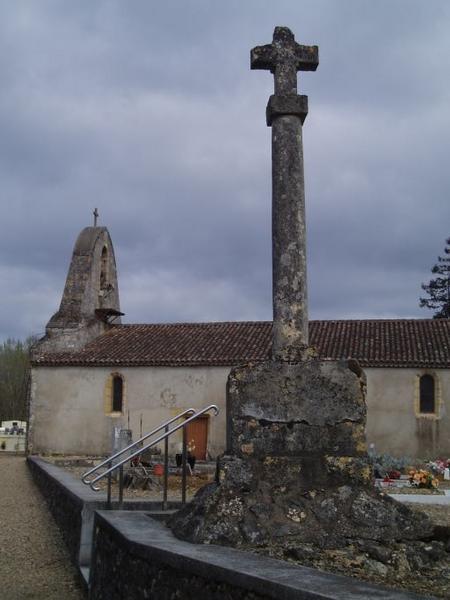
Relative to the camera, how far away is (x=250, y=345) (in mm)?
27094

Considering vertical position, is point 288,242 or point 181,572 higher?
point 288,242

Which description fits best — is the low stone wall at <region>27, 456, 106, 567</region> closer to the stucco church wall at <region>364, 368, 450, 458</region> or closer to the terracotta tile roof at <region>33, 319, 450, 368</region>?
the terracotta tile roof at <region>33, 319, 450, 368</region>

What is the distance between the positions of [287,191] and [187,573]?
11.1 feet

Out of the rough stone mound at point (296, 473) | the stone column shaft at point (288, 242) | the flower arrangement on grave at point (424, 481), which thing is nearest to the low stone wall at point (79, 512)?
the rough stone mound at point (296, 473)

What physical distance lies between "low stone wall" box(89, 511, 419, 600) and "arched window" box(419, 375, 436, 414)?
20.4 meters

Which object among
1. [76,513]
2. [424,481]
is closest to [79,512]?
[76,513]

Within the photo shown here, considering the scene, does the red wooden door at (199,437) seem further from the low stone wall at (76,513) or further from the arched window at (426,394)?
the low stone wall at (76,513)

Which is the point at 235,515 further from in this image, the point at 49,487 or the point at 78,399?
the point at 78,399

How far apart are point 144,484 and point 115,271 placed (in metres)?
20.5

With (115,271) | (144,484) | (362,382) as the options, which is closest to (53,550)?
(362,382)

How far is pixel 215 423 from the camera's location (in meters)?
26.0

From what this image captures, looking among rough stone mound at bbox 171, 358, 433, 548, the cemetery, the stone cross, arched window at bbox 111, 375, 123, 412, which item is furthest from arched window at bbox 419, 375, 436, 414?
rough stone mound at bbox 171, 358, 433, 548

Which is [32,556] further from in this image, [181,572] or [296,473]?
[181,572]

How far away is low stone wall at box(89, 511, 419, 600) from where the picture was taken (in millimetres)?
3459
